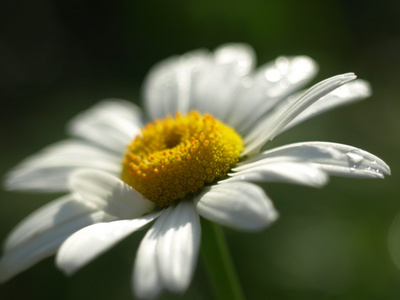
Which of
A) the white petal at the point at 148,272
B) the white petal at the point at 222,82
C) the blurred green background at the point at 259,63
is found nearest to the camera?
the white petal at the point at 148,272

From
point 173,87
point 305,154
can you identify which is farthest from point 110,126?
point 305,154

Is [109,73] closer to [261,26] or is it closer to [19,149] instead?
[19,149]

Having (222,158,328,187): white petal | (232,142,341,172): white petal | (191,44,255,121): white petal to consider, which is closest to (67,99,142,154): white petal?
(191,44,255,121): white petal

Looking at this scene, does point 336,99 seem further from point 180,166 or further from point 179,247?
point 179,247

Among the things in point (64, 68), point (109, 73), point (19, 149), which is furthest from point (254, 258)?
point (64, 68)

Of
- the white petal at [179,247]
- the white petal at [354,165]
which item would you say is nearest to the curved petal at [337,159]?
the white petal at [354,165]

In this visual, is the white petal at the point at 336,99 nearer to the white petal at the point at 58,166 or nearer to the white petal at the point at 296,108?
the white petal at the point at 296,108
